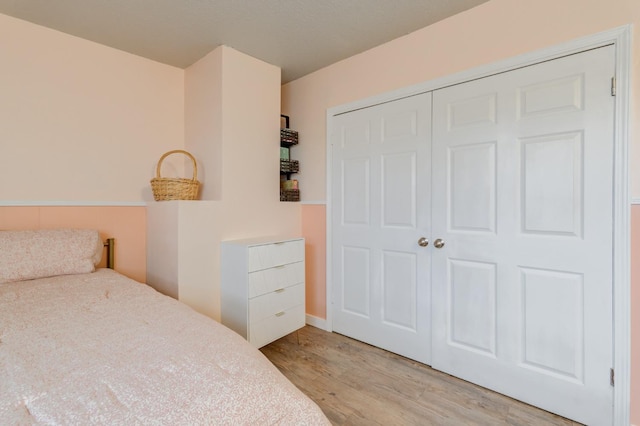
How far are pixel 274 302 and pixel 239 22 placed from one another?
6.28ft

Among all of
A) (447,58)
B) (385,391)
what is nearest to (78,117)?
(447,58)

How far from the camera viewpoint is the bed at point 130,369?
625 mm

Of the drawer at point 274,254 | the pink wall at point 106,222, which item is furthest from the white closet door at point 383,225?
the pink wall at point 106,222

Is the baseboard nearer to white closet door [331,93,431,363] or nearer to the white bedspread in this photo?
white closet door [331,93,431,363]

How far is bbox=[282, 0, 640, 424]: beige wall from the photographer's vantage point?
1412mm

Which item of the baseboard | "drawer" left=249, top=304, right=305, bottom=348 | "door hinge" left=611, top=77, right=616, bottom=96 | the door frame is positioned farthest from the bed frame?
"door hinge" left=611, top=77, right=616, bottom=96

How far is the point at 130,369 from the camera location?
0.77 m

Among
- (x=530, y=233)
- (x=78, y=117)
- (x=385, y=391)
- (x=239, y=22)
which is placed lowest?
(x=385, y=391)

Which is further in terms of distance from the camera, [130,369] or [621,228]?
[621,228]

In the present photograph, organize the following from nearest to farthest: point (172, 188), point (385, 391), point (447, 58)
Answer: point (385, 391), point (447, 58), point (172, 188)

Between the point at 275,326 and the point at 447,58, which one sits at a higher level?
the point at 447,58

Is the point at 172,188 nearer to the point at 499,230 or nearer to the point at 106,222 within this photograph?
the point at 106,222

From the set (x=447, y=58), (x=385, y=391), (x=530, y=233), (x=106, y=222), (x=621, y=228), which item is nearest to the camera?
(x=621, y=228)

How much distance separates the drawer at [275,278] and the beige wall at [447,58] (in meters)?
0.39
